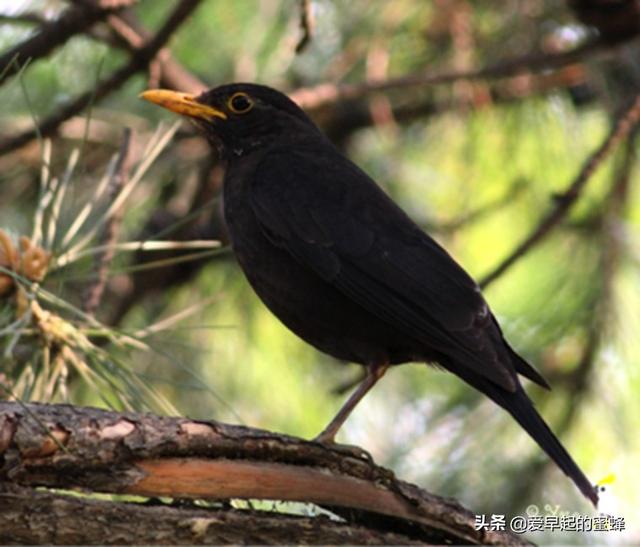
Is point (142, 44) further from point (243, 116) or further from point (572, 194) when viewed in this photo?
point (572, 194)

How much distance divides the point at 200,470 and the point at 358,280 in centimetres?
120

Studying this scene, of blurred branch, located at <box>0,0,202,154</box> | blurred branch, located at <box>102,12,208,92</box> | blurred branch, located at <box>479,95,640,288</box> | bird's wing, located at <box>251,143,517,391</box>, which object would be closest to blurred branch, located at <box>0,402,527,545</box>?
bird's wing, located at <box>251,143,517,391</box>

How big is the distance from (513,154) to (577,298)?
46.3 inches

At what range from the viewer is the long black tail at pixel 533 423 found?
12.0 ft

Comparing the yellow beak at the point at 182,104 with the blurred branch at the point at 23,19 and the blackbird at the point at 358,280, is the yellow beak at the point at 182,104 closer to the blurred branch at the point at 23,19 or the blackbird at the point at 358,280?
the blackbird at the point at 358,280

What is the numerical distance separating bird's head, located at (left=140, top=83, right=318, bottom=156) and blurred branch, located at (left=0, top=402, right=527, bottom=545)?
75.5 inches

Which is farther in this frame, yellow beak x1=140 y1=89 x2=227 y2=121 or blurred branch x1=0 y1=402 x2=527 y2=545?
yellow beak x1=140 y1=89 x2=227 y2=121

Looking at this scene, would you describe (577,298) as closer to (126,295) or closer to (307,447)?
(126,295)

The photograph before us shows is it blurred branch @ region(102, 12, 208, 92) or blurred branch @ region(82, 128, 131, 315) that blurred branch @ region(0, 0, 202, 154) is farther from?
blurred branch @ region(82, 128, 131, 315)

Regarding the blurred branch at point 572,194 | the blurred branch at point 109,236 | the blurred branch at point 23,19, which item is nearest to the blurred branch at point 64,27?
the blurred branch at point 23,19

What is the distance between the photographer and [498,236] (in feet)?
22.5

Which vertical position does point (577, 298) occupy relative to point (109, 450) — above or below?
above

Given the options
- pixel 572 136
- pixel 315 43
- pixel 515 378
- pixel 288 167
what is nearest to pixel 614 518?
pixel 515 378

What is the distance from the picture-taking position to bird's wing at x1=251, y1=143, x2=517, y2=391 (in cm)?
406
